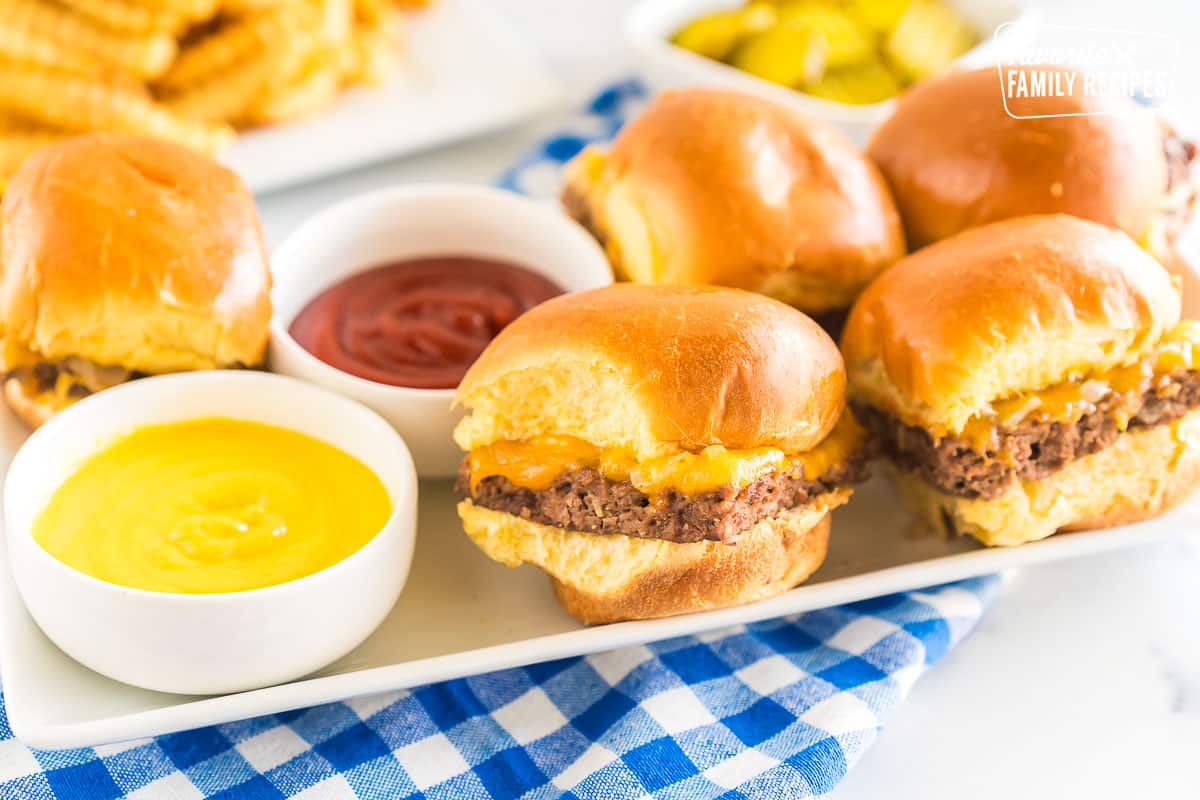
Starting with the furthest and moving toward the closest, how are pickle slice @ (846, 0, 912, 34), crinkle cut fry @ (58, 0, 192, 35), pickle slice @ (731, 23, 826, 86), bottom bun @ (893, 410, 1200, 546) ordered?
pickle slice @ (846, 0, 912, 34)
pickle slice @ (731, 23, 826, 86)
crinkle cut fry @ (58, 0, 192, 35)
bottom bun @ (893, 410, 1200, 546)

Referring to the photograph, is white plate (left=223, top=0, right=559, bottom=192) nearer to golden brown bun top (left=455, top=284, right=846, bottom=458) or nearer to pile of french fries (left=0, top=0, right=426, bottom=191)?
pile of french fries (left=0, top=0, right=426, bottom=191)

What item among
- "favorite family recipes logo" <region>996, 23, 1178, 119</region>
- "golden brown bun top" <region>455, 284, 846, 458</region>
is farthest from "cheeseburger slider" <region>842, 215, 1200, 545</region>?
"favorite family recipes logo" <region>996, 23, 1178, 119</region>

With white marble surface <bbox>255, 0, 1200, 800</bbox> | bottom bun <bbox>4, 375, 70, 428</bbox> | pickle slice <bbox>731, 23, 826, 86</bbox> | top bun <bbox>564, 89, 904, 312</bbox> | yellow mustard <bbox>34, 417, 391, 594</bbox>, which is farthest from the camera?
pickle slice <bbox>731, 23, 826, 86</bbox>

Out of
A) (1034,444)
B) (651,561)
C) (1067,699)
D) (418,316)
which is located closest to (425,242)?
(418,316)

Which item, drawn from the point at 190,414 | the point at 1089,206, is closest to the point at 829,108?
the point at 1089,206

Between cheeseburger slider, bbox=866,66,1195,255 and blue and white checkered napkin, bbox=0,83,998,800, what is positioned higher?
cheeseburger slider, bbox=866,66,1195,255

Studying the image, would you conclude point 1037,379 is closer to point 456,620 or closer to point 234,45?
point 456,620

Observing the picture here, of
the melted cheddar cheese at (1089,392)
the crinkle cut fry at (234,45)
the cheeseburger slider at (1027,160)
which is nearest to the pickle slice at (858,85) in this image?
the cheeseburger slider at (1027,160)
